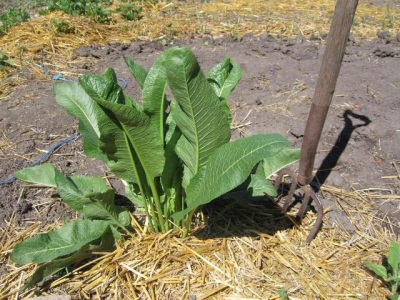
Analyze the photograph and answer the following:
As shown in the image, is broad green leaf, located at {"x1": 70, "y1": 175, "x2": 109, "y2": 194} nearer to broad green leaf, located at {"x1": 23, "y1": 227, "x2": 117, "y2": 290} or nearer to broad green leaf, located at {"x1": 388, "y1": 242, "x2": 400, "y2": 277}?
broad green leaf, located at {"x1": 23, "y1": 227, "x2": 117, "y2": 290}

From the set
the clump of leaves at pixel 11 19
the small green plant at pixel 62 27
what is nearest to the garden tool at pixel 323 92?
the small green plant at pixel 62 27

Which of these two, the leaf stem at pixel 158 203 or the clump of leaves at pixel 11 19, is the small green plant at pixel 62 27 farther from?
the leaf stem at pixel 158 203

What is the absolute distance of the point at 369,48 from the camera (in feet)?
13.0

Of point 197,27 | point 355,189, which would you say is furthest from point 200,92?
point 197,27

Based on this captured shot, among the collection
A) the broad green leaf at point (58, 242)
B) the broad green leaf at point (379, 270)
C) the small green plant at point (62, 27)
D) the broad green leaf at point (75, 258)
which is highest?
the small green plant at point (62, 27)

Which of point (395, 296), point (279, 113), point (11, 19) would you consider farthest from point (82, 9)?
point (395, 296)

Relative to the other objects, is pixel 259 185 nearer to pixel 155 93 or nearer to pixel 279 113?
pixel 155 93

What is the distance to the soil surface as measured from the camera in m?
2.46

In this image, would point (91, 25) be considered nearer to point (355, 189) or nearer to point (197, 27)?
point (197, 27)

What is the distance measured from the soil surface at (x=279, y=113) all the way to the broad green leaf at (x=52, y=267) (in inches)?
17.3

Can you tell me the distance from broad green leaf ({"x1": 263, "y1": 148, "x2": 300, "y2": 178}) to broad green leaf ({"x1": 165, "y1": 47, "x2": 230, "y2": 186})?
0.47 meters

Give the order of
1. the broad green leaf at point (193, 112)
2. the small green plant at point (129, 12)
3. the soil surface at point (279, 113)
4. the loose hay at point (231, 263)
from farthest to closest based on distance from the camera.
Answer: the small green plant at point (129, 12) → the soil surface at point (279, 113) → the loose hay at point (231, 263) → the broad green leaf at point (193, 112)

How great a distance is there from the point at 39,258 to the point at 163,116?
0.76 metres

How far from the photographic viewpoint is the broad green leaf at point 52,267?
175cm
